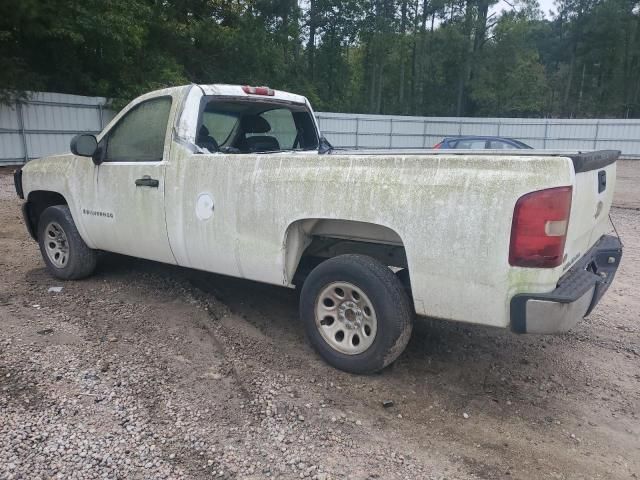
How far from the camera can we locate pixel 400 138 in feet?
97.4

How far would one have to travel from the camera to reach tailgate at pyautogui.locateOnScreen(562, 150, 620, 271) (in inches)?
118

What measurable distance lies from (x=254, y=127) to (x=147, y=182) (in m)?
1.31

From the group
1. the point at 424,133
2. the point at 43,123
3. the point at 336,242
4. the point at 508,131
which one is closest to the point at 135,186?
the point at 336,242

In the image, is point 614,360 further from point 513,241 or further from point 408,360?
point 513,241

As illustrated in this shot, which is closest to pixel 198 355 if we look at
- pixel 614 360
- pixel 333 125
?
pixel 614 360

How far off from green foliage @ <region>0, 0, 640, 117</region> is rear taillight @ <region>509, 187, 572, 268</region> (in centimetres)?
1655

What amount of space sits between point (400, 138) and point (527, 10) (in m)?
25.5

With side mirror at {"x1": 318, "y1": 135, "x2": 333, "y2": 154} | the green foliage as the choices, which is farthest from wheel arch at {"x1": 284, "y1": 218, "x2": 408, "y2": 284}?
the green foliage

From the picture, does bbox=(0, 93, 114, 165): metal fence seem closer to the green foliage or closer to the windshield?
the green foliage

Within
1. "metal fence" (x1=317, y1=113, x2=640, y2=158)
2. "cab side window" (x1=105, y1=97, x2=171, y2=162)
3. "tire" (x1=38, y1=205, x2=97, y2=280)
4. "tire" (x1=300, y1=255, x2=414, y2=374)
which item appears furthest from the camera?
"metal fence" (x1=317, y1=113, x2=640, y2=158)

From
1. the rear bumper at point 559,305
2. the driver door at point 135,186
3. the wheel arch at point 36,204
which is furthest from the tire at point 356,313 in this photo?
the wheel arch at point 36,204

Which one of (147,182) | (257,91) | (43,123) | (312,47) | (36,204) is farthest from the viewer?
(312,47)

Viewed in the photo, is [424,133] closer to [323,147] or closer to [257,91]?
[323,147]

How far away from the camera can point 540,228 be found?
111 inches
